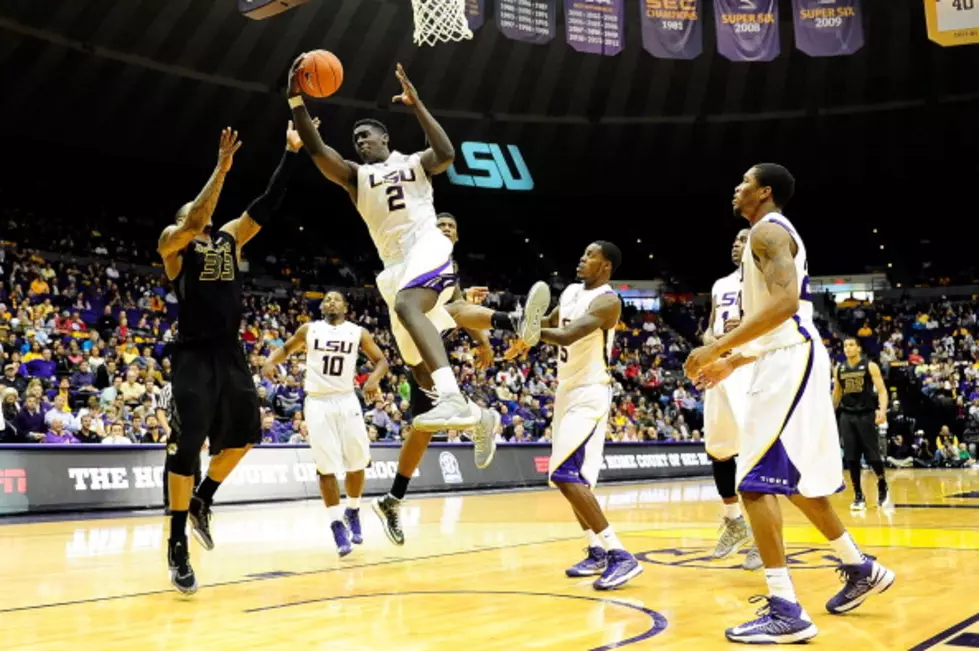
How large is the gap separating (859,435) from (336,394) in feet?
20.8

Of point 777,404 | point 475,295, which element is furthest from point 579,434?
point 777,404

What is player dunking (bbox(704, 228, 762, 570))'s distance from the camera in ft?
22.3

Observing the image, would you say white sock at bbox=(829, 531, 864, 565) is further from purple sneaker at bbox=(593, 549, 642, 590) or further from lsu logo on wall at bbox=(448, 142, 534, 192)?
lsu logo on wall at bbox=(448, 142, 534, 192)

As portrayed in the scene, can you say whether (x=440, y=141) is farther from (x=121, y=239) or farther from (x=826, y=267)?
(x=826, y=267)

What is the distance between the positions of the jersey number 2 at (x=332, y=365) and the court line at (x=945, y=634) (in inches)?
214

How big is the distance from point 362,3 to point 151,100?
541 centimetres

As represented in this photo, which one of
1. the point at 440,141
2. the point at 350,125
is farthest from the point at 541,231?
the point at 440,141

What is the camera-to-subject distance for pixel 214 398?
571cm

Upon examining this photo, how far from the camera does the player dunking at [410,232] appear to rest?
17.2 feet

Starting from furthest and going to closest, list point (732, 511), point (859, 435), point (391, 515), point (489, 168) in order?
point (489, 168)
point (859, 435)
point (391, 515)
point (732, 511)

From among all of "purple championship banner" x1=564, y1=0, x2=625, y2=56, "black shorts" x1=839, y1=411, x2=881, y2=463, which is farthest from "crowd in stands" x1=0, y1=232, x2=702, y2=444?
"purple championship banner" x1=564, y1=0, x2=625, y2=56

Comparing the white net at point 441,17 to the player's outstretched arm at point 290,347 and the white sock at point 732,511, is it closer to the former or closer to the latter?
the player's outstretched arm at point 290,347

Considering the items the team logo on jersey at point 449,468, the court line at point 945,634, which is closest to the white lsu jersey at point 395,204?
the court line at point 945,634

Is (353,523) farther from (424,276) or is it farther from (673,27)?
(673,27)
